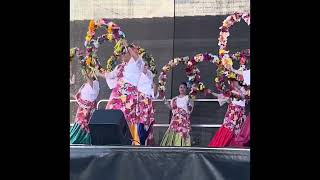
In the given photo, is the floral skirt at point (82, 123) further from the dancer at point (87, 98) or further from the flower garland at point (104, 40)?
the flower garland at point (104, 40)

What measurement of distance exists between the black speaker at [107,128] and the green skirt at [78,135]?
635mm

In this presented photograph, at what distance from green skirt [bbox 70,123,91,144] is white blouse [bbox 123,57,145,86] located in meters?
0.59

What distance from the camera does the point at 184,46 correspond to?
14.6ft

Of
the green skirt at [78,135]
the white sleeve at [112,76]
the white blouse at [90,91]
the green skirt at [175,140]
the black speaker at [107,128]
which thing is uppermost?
the white sleeve at [112,76]

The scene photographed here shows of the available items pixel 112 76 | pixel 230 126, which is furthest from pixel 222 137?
pixel 112 76

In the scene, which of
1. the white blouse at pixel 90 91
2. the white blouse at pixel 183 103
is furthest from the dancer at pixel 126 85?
the white blouse at pixel 183 103

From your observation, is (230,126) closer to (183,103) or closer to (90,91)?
(183,103)

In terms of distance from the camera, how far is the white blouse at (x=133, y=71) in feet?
14.8

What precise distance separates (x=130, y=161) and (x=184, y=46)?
1628mm

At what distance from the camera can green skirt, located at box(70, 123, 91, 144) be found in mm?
4114

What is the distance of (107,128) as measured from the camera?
3.34 metres
